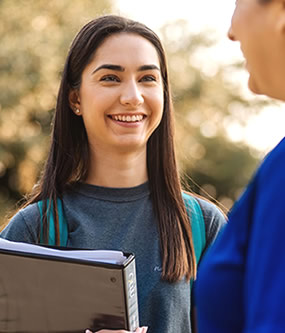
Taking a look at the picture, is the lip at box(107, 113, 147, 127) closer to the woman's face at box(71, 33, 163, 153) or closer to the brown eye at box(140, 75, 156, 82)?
the woman's face at box(71, 33, 163, 153)

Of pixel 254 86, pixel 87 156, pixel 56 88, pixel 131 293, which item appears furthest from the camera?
pixel 56 88

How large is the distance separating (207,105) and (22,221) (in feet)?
37.1

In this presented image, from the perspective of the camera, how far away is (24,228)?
5.96ft

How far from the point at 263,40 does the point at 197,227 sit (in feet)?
3.88

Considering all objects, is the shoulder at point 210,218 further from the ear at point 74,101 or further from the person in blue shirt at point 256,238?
the person in blue shirt at point 256,238

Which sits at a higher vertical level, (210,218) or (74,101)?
(74,101)

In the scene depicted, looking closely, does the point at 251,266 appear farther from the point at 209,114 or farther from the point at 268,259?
the point at 209,114

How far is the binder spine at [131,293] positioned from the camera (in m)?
1.41

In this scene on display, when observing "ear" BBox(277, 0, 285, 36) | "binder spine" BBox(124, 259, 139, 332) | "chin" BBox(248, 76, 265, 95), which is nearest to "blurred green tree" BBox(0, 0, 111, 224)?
"binder spine" BBox(124, 259, 139, 332)

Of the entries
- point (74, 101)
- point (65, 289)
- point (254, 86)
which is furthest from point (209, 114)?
point (254, 86)

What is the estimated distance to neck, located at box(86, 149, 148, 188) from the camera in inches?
77.3

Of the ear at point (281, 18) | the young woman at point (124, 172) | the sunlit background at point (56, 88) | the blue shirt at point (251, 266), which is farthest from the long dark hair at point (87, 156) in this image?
the sunlit background at point (56, 88)

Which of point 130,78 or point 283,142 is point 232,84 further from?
point 283,142

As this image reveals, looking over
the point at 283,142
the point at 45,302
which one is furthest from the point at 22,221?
the point at 283,142
